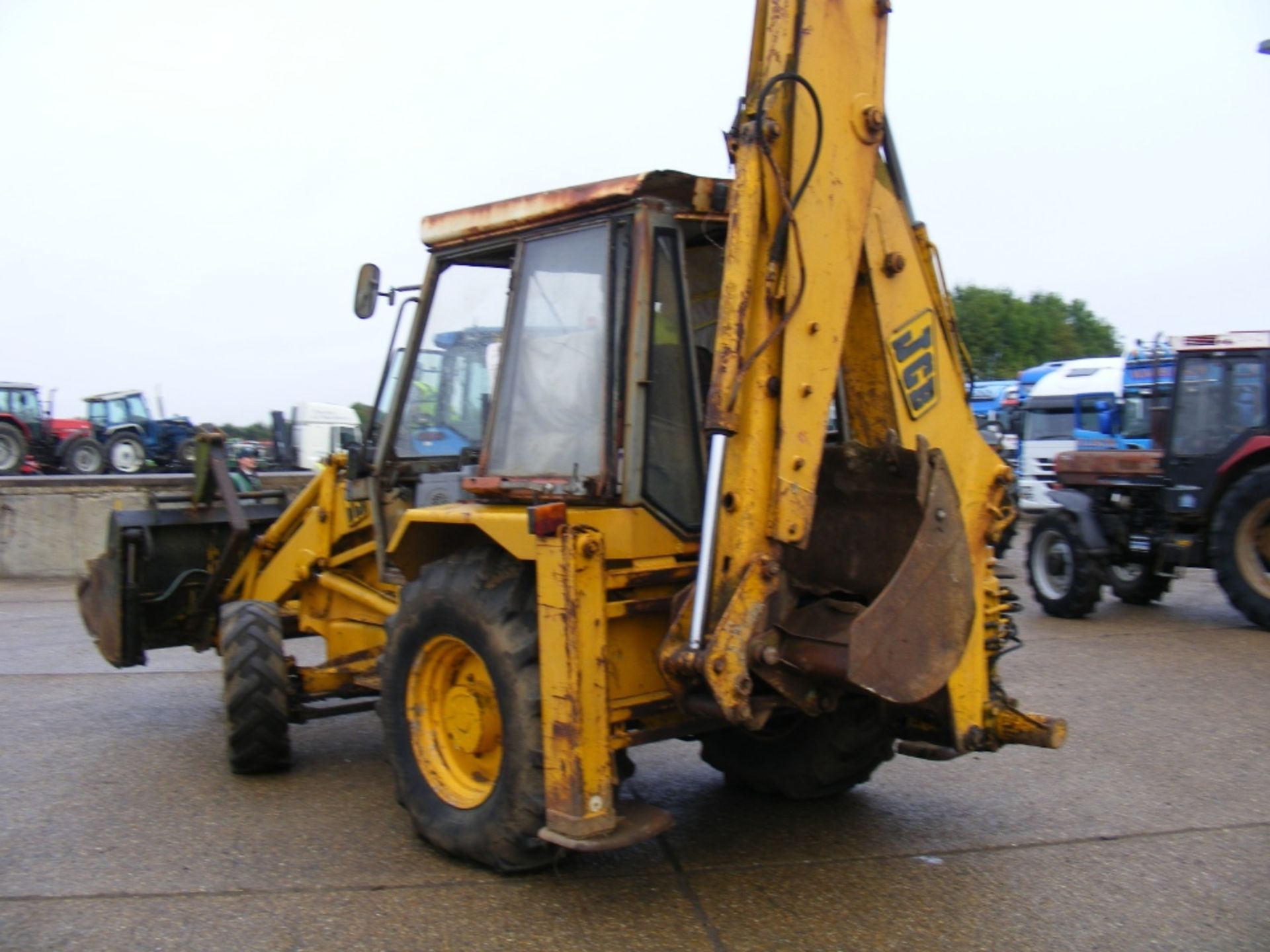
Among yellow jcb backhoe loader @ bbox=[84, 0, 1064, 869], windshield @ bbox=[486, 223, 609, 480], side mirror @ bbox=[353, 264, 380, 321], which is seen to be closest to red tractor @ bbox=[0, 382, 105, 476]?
side mirror @ bbox=[353, 264, 380, 321]

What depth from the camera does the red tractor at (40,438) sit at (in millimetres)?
23438

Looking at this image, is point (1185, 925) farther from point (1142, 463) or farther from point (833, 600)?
point (1142, 463)

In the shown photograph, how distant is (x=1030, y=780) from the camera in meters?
5.54

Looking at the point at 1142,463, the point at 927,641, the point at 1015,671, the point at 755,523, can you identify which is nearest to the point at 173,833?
the point at 755,523

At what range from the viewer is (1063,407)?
2327 centimetres

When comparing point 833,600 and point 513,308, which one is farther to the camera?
point 513,308

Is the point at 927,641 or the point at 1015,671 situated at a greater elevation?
the point at 927,641

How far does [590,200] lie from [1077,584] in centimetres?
810

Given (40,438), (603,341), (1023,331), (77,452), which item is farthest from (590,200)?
(1023,331)

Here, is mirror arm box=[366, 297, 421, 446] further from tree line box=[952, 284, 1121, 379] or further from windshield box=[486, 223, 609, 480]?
tree line box=[952, 284, 1121, 379]

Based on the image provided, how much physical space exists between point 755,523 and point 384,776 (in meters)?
2.86

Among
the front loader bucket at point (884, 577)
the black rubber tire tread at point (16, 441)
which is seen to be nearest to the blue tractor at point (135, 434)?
the black rubber tire tread at point (16, 441)

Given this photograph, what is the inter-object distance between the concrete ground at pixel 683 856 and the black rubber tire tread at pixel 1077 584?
3913mm

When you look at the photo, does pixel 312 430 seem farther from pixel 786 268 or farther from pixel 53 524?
pixel 786 268
